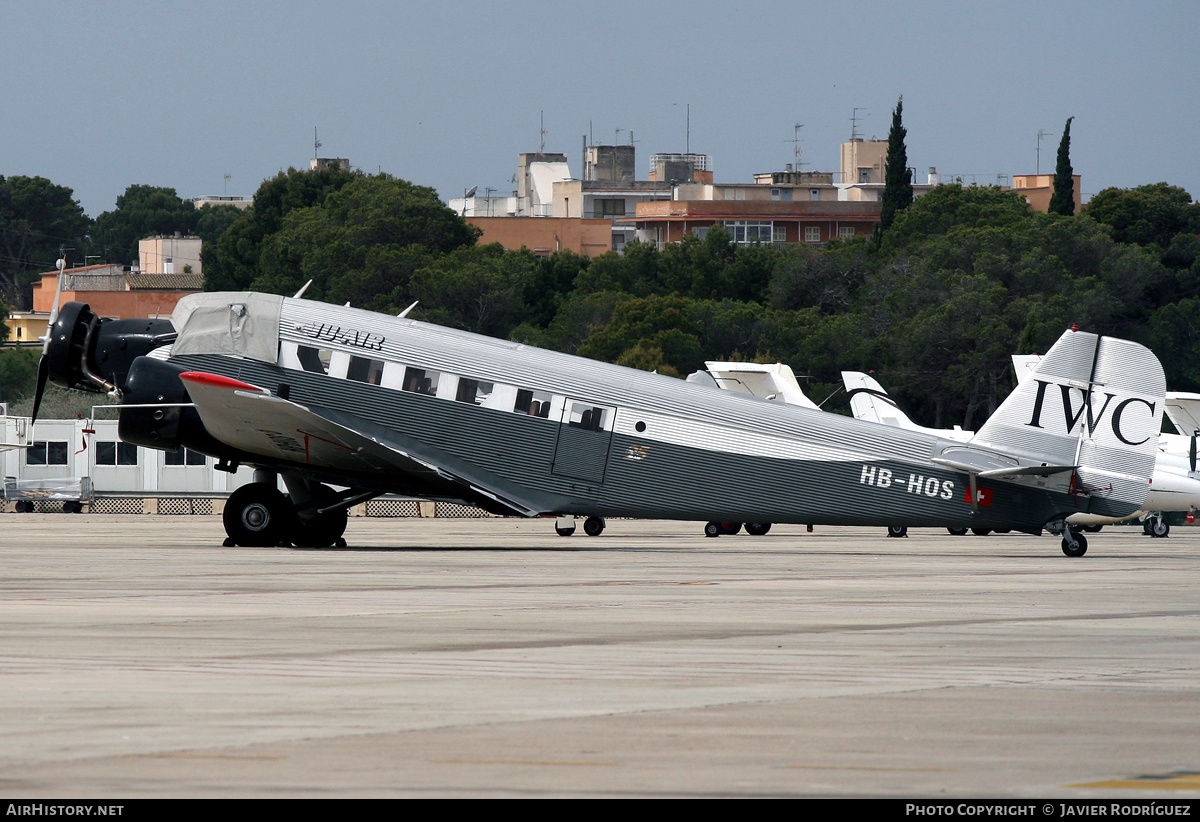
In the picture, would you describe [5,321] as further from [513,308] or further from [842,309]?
[842,309]

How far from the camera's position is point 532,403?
2744cm

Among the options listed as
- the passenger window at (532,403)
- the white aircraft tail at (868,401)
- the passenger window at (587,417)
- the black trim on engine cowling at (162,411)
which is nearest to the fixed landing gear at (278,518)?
the black trim on engine cowling at (162,411)

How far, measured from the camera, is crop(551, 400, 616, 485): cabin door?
90.0 feet

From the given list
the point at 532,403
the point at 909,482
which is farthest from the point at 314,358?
the point at 909,482

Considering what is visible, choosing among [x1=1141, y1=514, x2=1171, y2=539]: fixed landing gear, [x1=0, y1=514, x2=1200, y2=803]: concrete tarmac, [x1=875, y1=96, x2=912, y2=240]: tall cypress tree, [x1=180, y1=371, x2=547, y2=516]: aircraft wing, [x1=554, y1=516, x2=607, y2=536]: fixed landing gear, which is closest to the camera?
[x1=0, y1=514, x2=1200, y2=803]: concrete tarmac

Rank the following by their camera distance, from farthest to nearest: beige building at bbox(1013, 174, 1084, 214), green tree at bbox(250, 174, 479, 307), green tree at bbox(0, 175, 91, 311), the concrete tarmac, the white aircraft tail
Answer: green tree at bbox(0, 175, 91, 311) → beige building at bbox(1013, 174, 1084, 214) → green tree at bbox(250, 174, 479, 307) → the white aircraft tail → the concrete tarmac

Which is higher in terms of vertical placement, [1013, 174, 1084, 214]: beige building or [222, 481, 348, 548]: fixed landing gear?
[1013, 174, 1084, 214]: beige building

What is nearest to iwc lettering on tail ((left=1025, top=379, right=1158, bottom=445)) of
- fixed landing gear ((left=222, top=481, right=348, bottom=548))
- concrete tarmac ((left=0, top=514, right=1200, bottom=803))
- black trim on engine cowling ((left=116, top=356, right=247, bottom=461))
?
concrete tarmac ((left=0, top=514, right=1200, bottom=803))

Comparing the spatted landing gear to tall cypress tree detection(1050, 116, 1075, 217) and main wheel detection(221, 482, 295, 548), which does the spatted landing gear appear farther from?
tall cypress tree detection(1050, 116, 1075, 217)

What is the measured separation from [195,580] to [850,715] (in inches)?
479

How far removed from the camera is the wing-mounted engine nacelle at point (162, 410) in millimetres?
27734

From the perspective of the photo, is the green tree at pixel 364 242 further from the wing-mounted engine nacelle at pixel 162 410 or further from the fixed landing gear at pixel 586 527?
the wing-mounted engine nacelle at pixel 162 410

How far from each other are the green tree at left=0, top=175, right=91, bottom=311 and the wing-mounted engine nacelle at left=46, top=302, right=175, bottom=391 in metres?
158

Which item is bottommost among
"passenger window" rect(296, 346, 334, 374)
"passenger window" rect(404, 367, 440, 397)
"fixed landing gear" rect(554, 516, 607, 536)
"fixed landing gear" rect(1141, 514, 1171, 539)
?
"fixed landing gear" rect(1141, 514, 1171, 539)
